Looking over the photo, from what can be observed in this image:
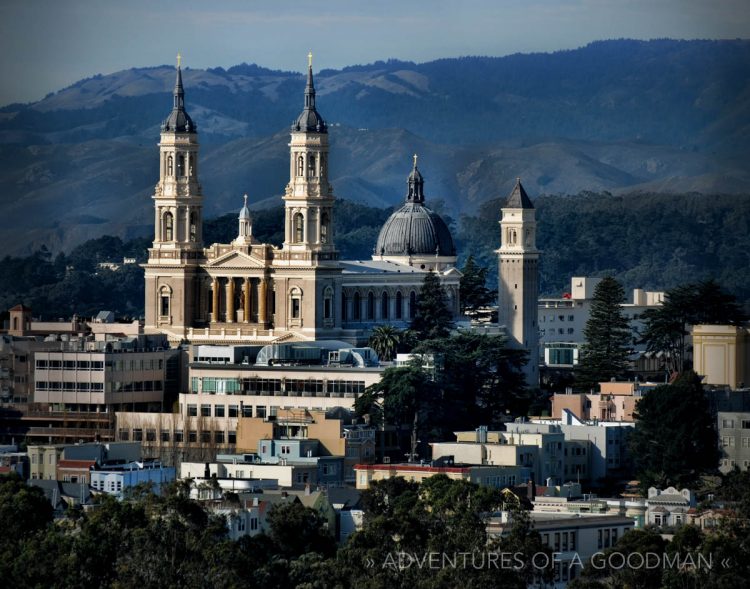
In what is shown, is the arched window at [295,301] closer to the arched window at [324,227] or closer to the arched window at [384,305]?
the arched window at [324,227]

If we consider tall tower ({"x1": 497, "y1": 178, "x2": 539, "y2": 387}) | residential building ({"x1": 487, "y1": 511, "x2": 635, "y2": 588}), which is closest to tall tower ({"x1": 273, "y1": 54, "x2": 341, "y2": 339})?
tall tower ({"x1": 497, "y1": 178, "x2": 539, "y2": 387})

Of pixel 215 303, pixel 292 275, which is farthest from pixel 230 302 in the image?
pixel 292 275

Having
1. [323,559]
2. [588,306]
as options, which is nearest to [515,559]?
[323,559]

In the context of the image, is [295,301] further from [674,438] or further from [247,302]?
[674,438]

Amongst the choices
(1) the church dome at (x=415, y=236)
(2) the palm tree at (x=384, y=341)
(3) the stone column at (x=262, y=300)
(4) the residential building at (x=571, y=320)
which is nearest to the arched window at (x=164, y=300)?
(3) the stone column at (x=262, y=300)

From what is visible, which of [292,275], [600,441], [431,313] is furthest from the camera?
[431,313]

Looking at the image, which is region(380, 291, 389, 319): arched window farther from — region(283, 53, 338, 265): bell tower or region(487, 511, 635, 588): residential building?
region(487, 511, 635, 588): residential building

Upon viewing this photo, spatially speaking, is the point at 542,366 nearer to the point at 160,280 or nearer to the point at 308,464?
the point at 160,280
